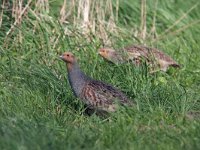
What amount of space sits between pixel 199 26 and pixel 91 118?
486 centimetres

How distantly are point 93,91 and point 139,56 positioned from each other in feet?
6.12

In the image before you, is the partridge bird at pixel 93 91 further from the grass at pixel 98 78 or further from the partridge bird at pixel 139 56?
the partridge bird at pixel 139 56

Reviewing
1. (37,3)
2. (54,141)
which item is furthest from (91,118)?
(37,3)

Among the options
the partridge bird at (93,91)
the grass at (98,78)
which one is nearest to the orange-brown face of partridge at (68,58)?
the partridge bird at (93,91)

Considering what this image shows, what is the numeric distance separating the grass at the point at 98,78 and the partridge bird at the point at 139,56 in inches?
4.4

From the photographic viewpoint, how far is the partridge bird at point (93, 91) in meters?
7.89

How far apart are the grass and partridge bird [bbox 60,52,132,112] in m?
0.12

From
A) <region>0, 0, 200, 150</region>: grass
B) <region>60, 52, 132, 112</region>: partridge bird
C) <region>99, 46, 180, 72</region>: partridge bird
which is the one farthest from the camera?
<region>99, 46, 180, 72</region>: partridge bird

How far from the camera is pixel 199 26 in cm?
1203

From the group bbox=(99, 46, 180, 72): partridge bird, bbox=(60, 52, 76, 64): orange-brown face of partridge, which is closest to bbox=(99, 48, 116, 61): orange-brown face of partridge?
bbox=(99, 46, 180, 72): partridge bird

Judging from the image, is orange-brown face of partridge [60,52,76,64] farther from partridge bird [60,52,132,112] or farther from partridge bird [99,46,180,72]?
partridge bird [99,46,180,72]

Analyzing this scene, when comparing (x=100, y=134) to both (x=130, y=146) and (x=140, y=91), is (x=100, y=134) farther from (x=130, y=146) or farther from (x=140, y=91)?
(x=140, y=91)

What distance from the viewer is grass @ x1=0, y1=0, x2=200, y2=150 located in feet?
20.9

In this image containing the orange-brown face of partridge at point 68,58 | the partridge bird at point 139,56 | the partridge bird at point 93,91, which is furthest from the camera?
the partridge bird at point 139,56
